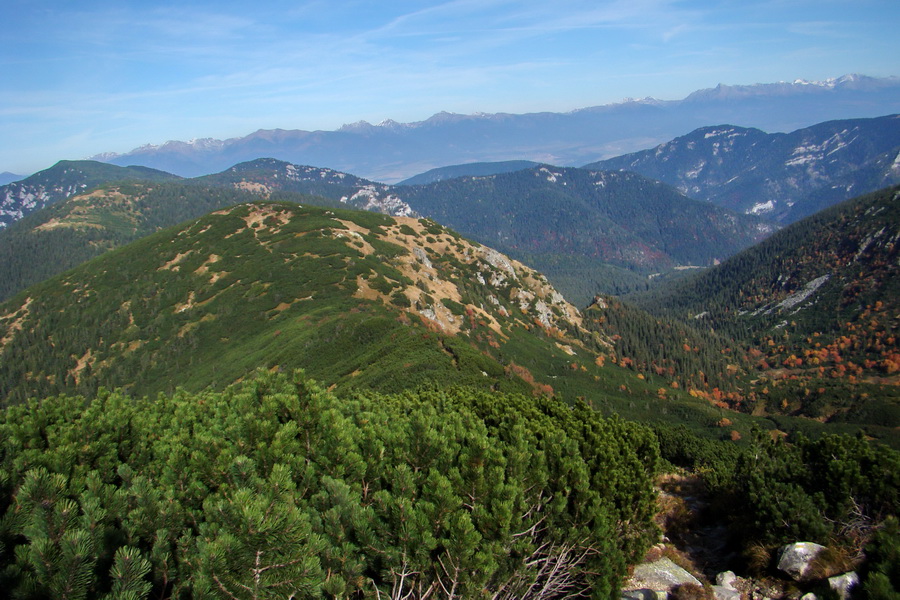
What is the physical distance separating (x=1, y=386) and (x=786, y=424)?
23841 centimetres

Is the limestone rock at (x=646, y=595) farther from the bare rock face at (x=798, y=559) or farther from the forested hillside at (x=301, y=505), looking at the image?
the bare rock face at (x=798, y=559)

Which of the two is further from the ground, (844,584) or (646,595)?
(844,584)

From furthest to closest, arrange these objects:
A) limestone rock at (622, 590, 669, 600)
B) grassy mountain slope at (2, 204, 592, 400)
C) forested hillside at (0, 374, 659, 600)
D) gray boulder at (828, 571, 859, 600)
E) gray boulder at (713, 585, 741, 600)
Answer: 1. grassy mountain slope at (2, 204, 592, 400)
2. gray boulder at (713, 585, 741, 600)
3. limestone rock at (622, 590, 669, 600)
4. gray boulder at (828, 571, 859, 600)
5. forested hillside at (0, 374, 659, 600)

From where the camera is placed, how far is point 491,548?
10.9 metres

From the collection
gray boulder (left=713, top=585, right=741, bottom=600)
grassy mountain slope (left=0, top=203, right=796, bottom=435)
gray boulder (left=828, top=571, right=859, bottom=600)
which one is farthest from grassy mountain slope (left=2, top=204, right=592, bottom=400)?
gray boulder (left=828, top=571, right=859, bottom=600)

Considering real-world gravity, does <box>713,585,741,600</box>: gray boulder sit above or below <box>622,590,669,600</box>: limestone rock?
below

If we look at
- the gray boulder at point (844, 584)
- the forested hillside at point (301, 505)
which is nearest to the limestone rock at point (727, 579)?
the forested hillside at point (301, 505)

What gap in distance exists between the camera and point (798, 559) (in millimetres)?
15750

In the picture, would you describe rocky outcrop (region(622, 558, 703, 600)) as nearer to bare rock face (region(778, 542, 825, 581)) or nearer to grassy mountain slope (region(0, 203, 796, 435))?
bare rock face (region(778, 542, 825, 581))

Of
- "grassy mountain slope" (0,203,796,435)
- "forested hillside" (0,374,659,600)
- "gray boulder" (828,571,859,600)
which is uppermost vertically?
"forested hillside" (0,374,659,600)

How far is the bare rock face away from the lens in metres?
15.5

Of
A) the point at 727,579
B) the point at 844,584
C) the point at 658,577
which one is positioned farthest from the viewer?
the point at 658,577

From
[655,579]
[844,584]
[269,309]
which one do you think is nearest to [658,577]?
[655,579]

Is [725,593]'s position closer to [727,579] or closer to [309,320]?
[727,579]
